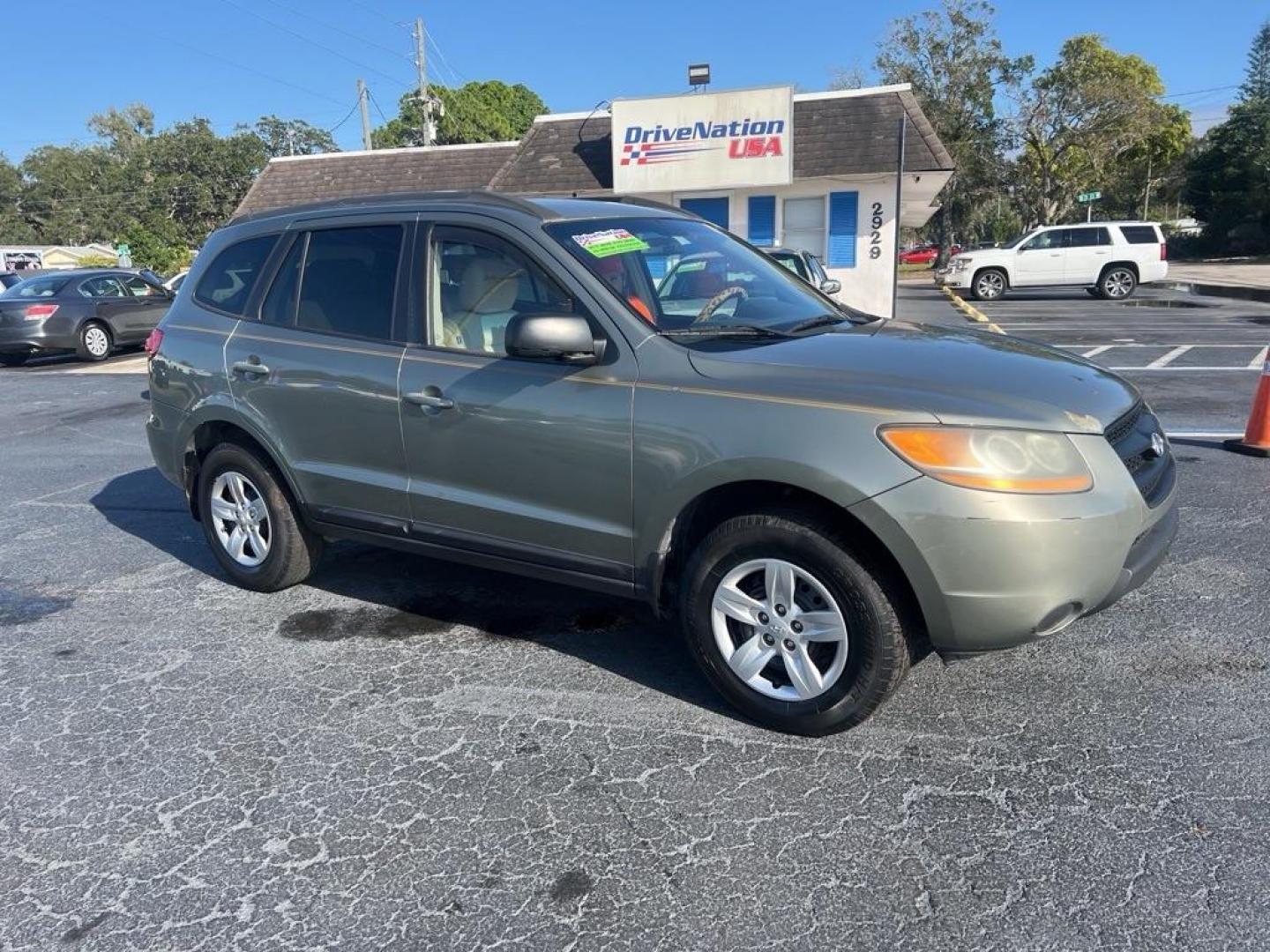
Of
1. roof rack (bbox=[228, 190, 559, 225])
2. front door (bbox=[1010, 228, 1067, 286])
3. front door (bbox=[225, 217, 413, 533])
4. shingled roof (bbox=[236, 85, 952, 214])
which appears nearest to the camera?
roof rack (bbox=[228, 190, 559, 225])

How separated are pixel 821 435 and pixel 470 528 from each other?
1.59 meters

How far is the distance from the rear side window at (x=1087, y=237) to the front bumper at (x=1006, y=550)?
23.4 m

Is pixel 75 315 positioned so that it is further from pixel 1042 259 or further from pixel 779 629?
pixel 1042 259

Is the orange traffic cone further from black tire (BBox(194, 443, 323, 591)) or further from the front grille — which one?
black tire (BBox(194, 443, 323, 591))

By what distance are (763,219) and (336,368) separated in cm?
1734

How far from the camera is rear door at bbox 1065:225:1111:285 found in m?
23.4

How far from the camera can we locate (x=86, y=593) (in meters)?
5.02

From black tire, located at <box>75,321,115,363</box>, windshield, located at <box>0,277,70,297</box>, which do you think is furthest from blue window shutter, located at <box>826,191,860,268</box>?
windshield, located at <box>0,277,70,297</box>

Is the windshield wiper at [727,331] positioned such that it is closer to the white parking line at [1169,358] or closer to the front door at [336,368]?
the front door at [336,368]

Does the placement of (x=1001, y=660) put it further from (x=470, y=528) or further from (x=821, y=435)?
(x=470, y=528)

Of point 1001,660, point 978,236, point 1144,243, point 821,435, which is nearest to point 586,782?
point 821,435

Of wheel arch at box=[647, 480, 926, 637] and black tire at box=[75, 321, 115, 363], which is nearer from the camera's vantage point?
wheel arch at box=[647, 480, 926, 637]

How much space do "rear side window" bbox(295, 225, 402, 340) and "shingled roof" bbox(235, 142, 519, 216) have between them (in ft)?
65.1

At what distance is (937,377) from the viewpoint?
10.4 feet
